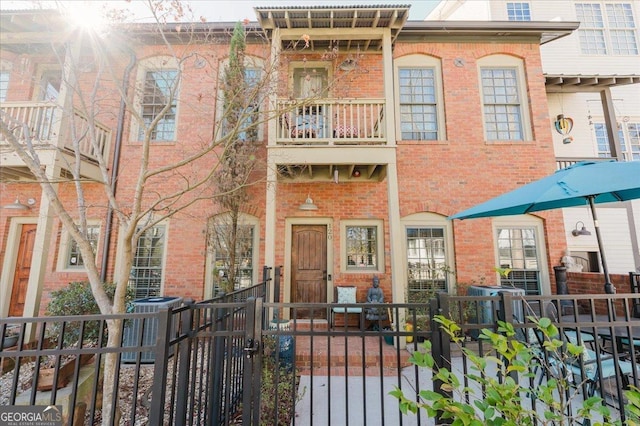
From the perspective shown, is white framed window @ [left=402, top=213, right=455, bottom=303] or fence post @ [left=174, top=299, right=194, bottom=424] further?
white framed window @ [left=402, top=213, right=455, bottom=303]

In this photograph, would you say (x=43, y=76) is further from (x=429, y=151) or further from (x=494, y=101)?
(x=494, y=101)

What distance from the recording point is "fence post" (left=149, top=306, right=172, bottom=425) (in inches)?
78.6

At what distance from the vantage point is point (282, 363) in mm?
4348

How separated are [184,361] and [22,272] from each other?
7638 mm

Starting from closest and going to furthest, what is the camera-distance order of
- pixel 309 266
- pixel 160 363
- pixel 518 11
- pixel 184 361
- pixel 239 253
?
pixel 160 363 → pixel 184 361 → pixel 239 253 → pixel 309 266 → pixel 518 11

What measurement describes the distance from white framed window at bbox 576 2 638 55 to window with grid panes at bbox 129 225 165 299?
1361 cm

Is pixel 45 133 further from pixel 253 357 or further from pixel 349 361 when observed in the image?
pixel 349 361

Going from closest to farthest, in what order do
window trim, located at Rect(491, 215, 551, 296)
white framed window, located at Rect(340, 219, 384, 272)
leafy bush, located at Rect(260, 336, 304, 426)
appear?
leafy bush, located at Rect(260, 336, 304, 426)
window trim, located at Rect(491, 215, 551, 296)
white framed window, located at Rect(340, 219, 384, 272)

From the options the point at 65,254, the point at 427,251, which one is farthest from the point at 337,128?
the point at 65,254

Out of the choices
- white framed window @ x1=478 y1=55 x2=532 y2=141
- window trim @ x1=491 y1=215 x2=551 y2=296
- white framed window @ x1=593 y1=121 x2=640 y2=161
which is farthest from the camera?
white framed window @ x1=593 y1=121 x2=640 y2=161

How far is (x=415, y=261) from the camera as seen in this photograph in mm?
6812

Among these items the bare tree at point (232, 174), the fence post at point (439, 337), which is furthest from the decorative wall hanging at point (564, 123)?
the fence post at point (439, 337)

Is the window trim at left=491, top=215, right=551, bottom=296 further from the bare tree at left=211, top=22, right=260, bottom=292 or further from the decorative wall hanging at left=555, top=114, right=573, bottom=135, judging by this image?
the bare tree at left=211, top=22, right=260, bottom=292

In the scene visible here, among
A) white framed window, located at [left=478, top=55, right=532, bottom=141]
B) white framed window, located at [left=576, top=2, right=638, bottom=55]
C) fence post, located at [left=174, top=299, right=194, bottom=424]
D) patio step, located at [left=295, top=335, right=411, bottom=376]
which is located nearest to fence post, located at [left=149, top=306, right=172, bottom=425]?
fence post, located at [left=174, top=299, right=194, bottom=424]
